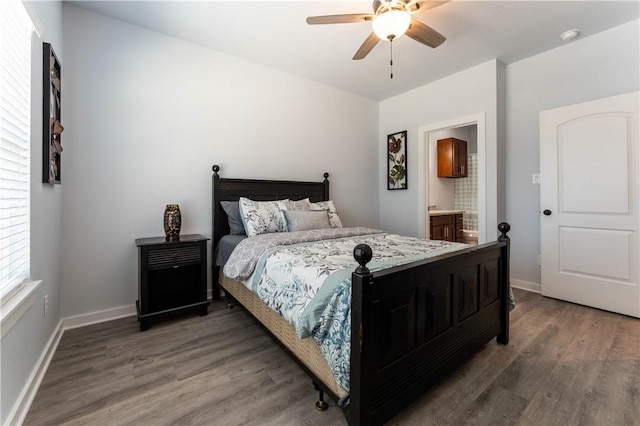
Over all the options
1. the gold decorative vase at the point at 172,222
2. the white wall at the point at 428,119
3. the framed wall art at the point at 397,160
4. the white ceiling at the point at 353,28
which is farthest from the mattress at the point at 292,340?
the framed wall art at the point at 397,160

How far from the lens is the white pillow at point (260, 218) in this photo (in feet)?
8.86

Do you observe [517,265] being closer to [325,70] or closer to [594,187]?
[594,187]

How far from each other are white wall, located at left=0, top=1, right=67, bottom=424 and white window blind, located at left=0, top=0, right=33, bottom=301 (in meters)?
0.07

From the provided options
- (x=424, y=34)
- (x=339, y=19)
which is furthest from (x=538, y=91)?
(x=339, y=19)

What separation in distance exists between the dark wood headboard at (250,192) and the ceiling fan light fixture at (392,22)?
1.96 meters

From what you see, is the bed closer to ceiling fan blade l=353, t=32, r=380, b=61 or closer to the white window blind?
the white window blind

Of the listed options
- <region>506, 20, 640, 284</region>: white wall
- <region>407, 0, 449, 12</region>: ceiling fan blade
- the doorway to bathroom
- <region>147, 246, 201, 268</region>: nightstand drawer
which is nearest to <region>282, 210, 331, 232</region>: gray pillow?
<region>147, 246, 201, 268</region>: nightstand drawer

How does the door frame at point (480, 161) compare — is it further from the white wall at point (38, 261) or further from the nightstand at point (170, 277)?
the white wall at point (38, 261)

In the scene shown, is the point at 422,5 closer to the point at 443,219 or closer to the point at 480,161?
the point at 480,161

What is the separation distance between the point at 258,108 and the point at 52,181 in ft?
6.82

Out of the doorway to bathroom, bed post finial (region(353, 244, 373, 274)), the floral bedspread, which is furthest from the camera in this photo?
the doorway to bathroom

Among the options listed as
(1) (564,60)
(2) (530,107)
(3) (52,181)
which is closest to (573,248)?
(2) (530,107)

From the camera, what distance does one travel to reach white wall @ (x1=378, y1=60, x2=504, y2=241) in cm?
326

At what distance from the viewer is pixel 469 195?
566 cm
